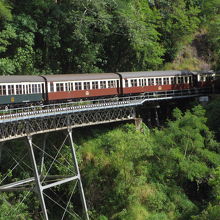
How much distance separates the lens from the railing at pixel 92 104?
23606 millimetres

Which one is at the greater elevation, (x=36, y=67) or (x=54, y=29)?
(x=54, y=29)

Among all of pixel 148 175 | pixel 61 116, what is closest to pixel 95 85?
pixel 61 116

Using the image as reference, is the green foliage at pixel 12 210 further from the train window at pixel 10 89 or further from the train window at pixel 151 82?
the train window at pixel 151 82

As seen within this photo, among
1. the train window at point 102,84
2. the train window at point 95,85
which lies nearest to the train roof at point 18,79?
the train window at point 95,85

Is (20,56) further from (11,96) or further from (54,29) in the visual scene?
(11,96)

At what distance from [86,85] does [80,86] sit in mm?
638

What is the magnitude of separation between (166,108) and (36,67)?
1369 centimetres

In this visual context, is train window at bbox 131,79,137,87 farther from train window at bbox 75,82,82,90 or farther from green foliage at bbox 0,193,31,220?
green foliage at bbox 0,193,31,220

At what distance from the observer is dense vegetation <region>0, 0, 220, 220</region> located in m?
27.1

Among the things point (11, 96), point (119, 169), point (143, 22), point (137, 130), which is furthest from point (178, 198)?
point (143, 22)

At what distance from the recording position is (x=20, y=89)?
26969 mm

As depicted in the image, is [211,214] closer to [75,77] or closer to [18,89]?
[75,77]

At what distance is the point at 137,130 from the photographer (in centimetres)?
3203

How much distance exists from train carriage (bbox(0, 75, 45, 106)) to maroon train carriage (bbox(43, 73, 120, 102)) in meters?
0.85
